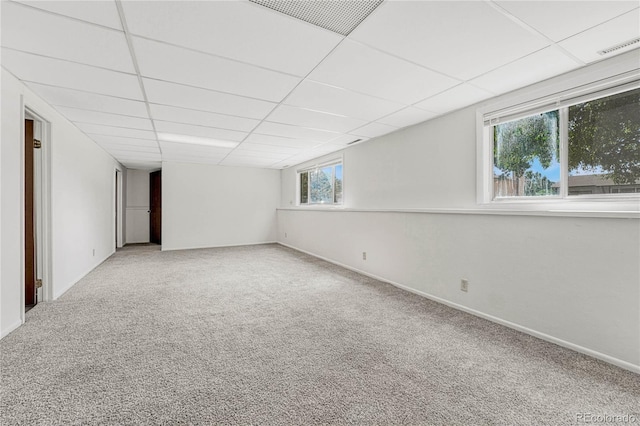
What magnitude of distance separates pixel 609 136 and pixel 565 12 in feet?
3.80

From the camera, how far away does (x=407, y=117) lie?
3.39 meters

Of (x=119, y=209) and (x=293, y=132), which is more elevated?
(x=293, y=132)

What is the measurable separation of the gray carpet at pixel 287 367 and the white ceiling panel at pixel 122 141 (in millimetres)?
2500

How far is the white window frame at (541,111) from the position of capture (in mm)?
2080

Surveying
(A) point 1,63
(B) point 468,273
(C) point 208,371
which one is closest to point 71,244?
(A) point 1,63

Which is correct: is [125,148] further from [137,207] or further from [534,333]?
[534,333]

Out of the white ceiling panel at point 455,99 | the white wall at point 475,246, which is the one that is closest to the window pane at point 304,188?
the white wall at point 475,246

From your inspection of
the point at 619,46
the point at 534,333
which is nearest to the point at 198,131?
the point at 619,46

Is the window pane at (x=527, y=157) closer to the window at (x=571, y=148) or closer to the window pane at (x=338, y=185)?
the window at (x=571, y=148)

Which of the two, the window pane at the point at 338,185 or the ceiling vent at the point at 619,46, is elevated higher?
the ceiling vent at the point at 619,46

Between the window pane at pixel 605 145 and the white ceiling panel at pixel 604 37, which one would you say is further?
the window pane at pixel 605 145

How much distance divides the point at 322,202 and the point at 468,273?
12.6 feet

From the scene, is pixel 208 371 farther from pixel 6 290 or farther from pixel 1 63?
pixel 1 63

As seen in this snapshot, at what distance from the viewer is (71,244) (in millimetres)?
3734
